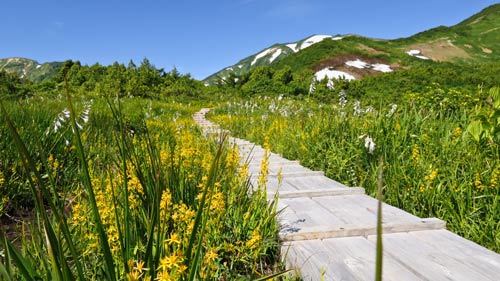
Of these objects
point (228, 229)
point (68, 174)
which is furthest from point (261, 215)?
point (68, 174)

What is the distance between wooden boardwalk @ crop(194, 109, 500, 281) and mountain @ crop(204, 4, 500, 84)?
2563 cm

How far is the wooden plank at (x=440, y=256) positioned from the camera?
2225mm

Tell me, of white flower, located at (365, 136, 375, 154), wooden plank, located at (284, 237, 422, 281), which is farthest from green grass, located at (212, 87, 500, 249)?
wooden plank, located at (284, 237, 422, 281)

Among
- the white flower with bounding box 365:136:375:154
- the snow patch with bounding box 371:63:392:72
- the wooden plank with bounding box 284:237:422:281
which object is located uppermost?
the snow patch with bounding box 371:63:392:72

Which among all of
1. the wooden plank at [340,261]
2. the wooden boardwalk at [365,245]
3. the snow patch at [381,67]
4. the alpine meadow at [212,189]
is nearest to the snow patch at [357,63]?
the snow patch at [381,67]

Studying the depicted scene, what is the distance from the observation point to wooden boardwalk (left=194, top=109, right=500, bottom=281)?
2260 millimetres

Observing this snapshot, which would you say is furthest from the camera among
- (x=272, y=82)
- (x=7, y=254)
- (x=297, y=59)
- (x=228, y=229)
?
(x=297, y=59)

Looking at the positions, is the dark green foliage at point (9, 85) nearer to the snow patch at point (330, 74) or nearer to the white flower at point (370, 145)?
the white flower at point (370, 145)

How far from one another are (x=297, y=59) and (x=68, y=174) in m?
46.2

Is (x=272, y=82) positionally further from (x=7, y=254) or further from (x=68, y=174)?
(x=7, y=254)

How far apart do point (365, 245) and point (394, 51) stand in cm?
4754

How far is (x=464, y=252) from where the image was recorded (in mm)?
2531

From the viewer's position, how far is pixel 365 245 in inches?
105

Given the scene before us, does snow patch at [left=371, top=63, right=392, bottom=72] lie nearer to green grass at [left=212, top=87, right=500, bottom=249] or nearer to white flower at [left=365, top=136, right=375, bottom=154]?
green grass at [left=212, top=87, right=500, bottom=249]
